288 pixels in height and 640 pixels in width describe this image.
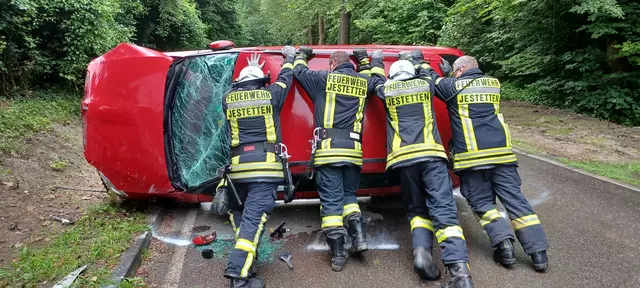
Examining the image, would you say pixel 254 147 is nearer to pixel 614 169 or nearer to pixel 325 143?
pixel 325 143

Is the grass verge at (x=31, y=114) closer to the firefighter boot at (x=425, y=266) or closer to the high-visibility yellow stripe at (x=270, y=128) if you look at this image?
the high-visibility yellow stripe at (x=270, y=128)

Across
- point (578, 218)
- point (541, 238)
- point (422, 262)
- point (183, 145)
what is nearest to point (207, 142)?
point (183, 145)

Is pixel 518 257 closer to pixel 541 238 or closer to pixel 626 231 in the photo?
pixel 541 238

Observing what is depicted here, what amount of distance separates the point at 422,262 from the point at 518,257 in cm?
93

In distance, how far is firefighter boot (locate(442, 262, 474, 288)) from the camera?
3003 millimetres

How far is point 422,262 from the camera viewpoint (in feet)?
10.6

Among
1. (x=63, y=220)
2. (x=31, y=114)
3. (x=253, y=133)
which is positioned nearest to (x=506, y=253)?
(x=253, y=133)

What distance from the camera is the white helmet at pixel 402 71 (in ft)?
11.9

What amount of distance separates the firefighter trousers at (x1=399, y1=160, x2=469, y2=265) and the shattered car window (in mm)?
1696

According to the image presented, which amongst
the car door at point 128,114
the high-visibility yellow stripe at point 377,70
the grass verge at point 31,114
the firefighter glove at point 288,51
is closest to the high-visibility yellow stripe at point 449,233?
the high-visibility yellow stripe at point 377,70

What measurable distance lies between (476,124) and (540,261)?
113 centimetres

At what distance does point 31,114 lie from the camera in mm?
7434

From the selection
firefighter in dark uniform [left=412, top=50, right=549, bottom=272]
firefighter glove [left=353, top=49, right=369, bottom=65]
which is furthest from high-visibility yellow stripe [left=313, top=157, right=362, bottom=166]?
firefighter glove [left=353, top=49, right=369, bottom=65]

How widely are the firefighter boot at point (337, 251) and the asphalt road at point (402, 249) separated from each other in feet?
0.22
